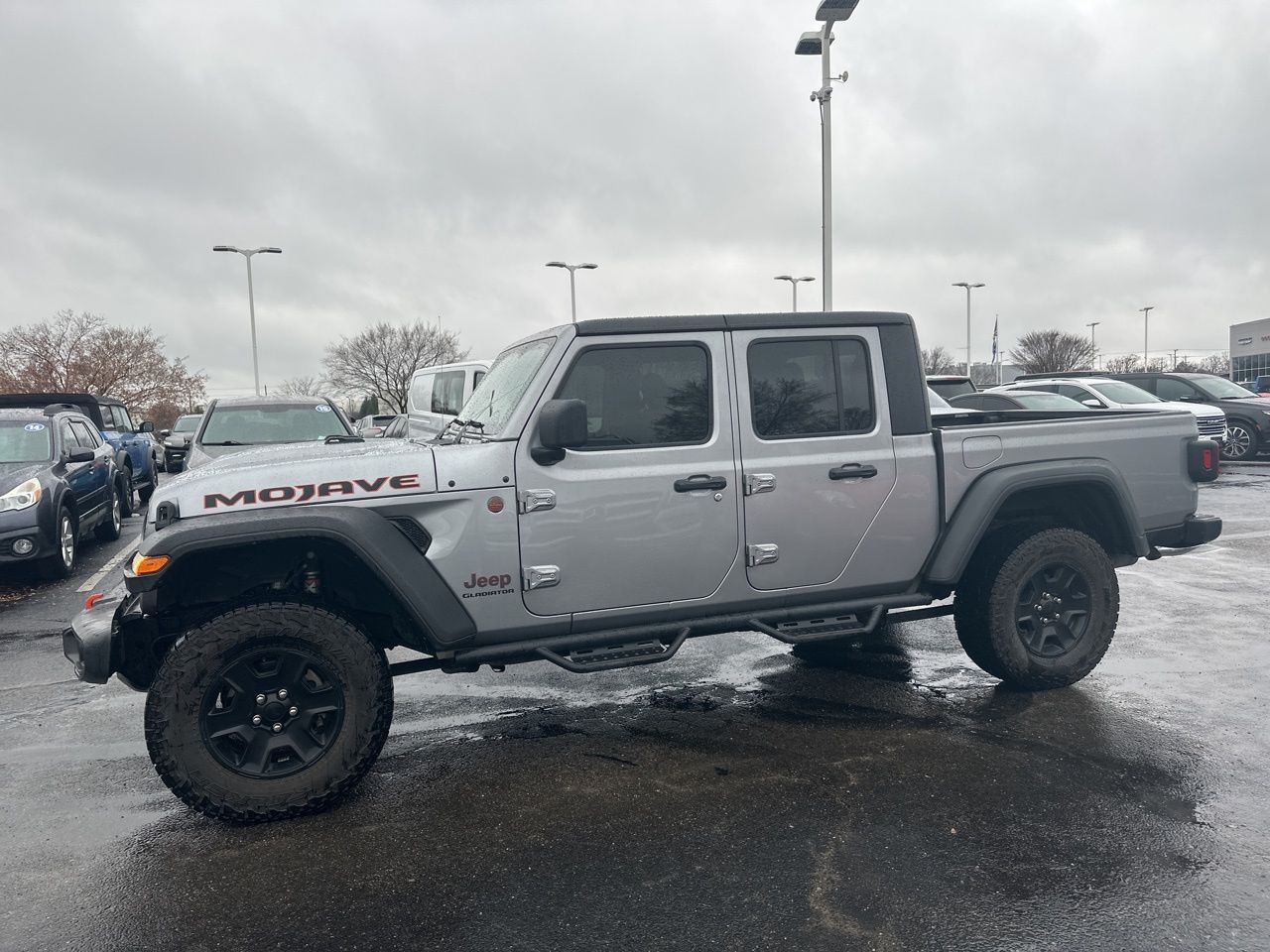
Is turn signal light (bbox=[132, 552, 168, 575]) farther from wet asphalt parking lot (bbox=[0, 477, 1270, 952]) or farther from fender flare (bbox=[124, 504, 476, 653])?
wet asphalt parking lot (bbox=[0, 477, 1270, 952])

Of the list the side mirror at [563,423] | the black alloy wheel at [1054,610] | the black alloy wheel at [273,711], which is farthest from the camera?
the black alloy wheel at [1054,610]

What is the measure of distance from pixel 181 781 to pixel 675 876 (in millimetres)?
1917

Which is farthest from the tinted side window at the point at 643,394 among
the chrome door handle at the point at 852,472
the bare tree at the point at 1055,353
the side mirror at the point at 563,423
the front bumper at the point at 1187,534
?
the bare tree at the point at 1055,353

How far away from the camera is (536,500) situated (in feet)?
13.3

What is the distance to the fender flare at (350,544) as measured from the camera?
3627 mm

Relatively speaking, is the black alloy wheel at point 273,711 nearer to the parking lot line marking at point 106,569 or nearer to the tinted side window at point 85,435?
the parking lot line marking at point 106,569

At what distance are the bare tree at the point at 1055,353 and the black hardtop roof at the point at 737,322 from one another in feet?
204

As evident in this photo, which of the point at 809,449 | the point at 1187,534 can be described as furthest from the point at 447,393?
the point at 1187,534

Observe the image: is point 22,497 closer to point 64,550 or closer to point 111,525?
point 64,550

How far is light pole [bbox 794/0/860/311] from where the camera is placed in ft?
51.2

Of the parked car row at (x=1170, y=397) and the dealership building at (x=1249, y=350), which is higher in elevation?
the dealership building at (x=1249, y=350)

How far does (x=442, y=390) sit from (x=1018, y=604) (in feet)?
38.5

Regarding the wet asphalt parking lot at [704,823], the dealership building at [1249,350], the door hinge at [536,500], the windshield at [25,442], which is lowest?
the wet asphalt parking lot at [704,823]

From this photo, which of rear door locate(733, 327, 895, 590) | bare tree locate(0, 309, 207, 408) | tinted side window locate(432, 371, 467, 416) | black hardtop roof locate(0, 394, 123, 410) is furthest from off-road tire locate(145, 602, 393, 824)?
bare tree locate(0, 309, 207, 408)
